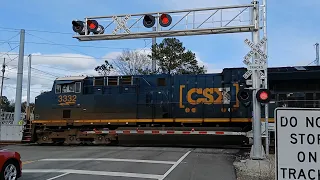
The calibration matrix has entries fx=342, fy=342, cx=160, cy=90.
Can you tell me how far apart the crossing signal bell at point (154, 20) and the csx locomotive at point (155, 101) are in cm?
593

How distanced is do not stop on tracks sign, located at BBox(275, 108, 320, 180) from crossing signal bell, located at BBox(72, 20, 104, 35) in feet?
40.2

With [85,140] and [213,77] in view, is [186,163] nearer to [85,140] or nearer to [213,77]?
[213,77]

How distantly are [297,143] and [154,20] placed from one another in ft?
37.2

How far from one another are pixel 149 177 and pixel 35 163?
18.0 feet

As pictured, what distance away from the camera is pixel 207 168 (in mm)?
11648

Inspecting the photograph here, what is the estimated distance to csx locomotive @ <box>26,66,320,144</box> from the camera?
1659 centimetres

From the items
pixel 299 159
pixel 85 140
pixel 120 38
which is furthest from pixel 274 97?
pixel 299 159

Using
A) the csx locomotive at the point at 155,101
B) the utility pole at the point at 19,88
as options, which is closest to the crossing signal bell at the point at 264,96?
the csx locomotive at the point at 155,101

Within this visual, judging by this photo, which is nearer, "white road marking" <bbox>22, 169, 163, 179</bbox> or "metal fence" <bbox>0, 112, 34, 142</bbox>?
"white road marking" <bbox>22, 169, 163, 179</bbox>

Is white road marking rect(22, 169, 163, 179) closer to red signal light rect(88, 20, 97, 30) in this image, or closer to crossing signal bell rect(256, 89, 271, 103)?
crossing signal bell rect(256, 89, 271, 103)

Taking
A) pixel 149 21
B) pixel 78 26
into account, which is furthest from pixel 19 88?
pixel 149 21

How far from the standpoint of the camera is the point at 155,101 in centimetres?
1927

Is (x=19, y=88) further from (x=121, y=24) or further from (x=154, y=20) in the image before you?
(x=154, y=20)

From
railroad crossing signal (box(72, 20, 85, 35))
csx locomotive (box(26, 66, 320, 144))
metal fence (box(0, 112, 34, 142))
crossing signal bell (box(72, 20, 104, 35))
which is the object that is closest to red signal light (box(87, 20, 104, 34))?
crossing signal bell (box(72, 20, 104, 35))
